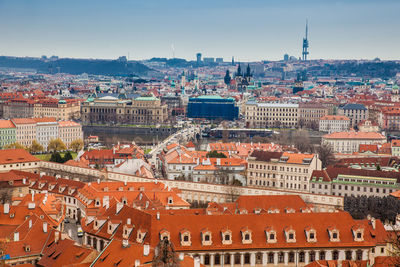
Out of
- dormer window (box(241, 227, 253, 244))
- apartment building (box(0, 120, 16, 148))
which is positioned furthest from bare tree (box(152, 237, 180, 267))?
apartment building (box(0, 120, 16, 148))

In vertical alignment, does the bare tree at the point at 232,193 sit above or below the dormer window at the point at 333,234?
below

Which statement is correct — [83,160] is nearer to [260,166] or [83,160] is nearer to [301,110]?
[260,166]

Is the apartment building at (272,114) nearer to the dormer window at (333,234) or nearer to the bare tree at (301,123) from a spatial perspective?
the bare tree at (301,123)

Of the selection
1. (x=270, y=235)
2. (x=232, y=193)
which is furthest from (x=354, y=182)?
(x=270, y=235)

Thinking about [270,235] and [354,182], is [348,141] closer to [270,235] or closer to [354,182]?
[354,182]

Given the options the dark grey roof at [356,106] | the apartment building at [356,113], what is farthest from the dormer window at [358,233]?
the dark grey roof at [356,106]

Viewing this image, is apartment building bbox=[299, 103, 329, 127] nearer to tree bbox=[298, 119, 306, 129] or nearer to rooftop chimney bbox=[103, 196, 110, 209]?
tree bbox=[298, 119, 306, 129]

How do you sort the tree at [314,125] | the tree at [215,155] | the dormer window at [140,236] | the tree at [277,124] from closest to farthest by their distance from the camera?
Result: the dormer window at [140,236] < the tree at [215,155] < the tree at [314,125] < the tree at [277,124]
